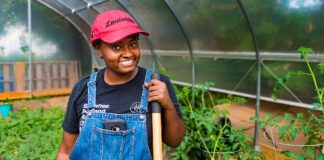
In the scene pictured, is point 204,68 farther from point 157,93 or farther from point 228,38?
point 157,93

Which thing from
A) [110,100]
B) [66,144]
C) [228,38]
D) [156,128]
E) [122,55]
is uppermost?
[228,38]

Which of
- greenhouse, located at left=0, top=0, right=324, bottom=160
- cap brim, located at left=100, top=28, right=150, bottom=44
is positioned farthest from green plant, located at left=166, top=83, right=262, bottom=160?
cap brim, located at left=100, top=28, right=150, bottom=44

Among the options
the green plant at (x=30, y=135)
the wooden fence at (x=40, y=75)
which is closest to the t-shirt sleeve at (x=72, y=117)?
the green plant at (x=30, y=135)

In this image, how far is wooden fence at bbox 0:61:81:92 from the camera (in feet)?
20.6

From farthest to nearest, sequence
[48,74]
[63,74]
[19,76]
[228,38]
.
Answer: [63,74] < [48,74] < [19,76] < [228,38]

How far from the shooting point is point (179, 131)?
4.08 feet

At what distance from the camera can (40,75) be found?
22.6 feet

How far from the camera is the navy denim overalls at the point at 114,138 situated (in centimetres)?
120

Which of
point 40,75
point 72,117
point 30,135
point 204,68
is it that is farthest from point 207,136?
point 40,75

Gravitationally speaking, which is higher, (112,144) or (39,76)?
(39,76)

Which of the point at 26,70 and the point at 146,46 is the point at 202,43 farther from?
the point at 26,70

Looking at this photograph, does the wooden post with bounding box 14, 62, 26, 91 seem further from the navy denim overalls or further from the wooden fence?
the navy denim overalls

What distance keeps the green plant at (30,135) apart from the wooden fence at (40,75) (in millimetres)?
1443

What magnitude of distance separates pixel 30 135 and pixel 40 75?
3319 mm
